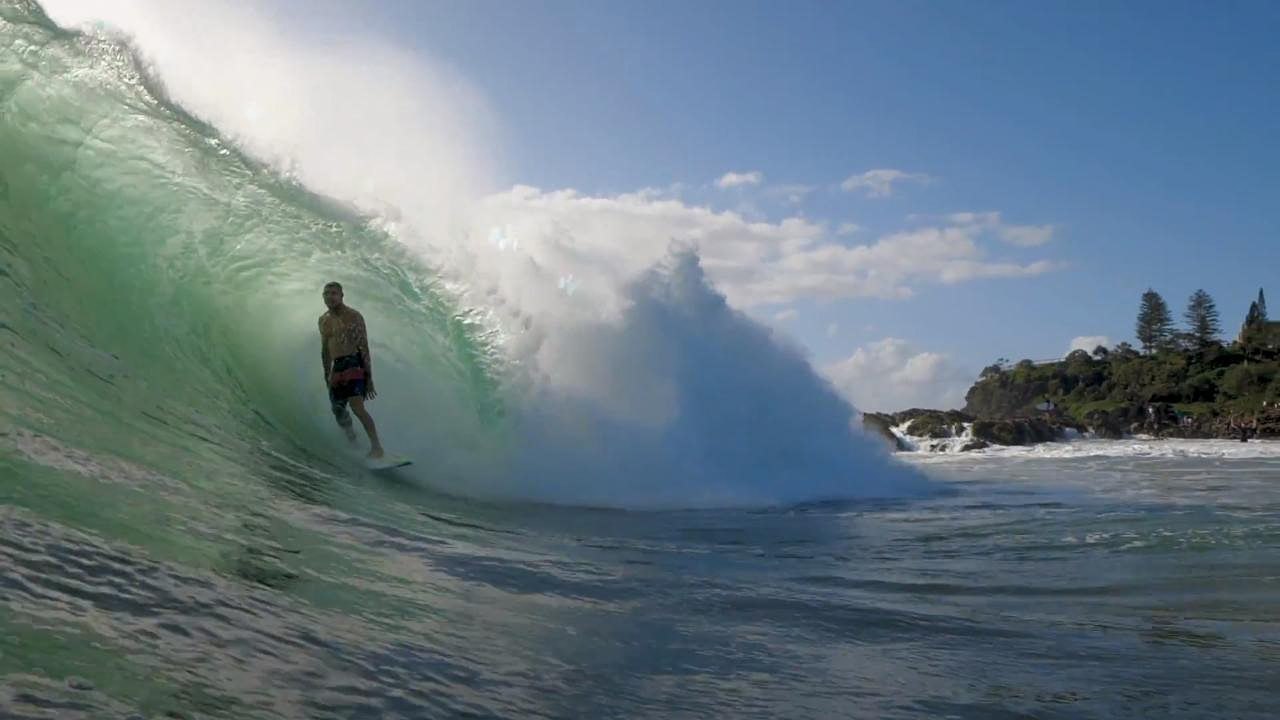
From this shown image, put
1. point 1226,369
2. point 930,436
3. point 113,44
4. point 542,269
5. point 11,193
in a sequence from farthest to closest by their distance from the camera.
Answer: point 1226,369 < point 930,436 < point 542,269 < point 113,44 < point 11,193

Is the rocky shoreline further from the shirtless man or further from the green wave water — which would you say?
the shirtless man

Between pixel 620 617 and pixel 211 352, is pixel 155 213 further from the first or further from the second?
pixel 620 617

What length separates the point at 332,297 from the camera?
907 cm

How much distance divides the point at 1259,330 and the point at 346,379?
132 m

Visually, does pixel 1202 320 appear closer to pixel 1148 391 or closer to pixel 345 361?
pixel 1148 391

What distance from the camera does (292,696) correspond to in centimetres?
268

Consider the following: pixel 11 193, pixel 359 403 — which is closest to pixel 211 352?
pixel 359 403

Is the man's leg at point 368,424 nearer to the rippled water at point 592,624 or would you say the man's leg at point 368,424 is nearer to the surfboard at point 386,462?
the surfboard at point 386,462

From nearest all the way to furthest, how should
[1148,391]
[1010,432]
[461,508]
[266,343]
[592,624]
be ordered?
[592,624]
[461,508]
[266,343]
[1010,432]
[1148,391]

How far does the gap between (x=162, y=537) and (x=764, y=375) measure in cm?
1301

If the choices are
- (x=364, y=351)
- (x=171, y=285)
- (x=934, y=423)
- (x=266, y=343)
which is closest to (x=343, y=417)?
(x=364, y=351)

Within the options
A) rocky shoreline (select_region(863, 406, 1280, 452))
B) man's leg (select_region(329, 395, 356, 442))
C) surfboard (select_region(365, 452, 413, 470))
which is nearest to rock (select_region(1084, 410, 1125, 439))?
rocky shoreline (select_region(863, 406, 1280, 452))

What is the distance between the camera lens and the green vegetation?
81.7 metres

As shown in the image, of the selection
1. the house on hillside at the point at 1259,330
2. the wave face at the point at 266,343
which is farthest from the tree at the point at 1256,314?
the wave face at the point at 266,343
